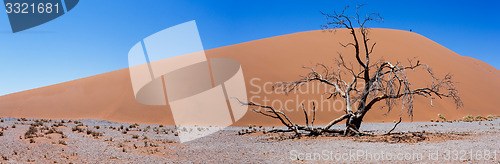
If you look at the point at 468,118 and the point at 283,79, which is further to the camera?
the point at 283,79

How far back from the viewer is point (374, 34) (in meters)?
42.7

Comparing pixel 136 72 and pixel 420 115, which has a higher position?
pixel 136 72

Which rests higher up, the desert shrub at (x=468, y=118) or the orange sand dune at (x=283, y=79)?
the orange sand dune at (x=283, y=79)

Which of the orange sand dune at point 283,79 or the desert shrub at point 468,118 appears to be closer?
the desert shrub at point 468,118

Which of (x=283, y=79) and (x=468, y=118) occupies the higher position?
(x=283, y=79)

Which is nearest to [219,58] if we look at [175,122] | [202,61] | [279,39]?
[202,61]

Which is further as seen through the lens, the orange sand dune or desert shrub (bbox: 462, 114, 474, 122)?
the orange sand dune

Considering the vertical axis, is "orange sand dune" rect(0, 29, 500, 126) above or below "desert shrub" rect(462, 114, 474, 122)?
above

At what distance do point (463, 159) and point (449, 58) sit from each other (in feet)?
122

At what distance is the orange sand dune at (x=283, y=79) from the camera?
2650cm

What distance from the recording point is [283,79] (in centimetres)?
2978

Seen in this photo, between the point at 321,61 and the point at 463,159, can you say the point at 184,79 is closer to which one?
the point at 321,61

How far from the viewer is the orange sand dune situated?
26.5 meters

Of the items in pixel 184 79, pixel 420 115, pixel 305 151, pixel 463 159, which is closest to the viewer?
pixel 463 159
